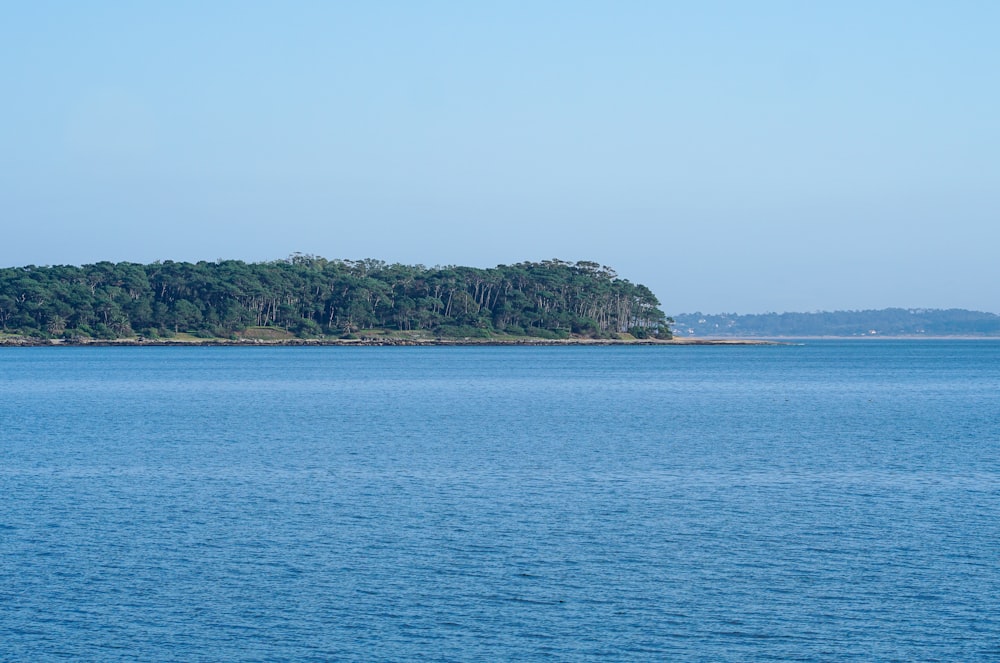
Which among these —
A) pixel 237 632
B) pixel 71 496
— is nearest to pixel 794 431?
pixel 71 496

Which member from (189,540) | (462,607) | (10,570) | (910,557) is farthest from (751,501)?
(10,570)

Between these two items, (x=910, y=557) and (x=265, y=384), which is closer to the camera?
(x=910, y=557)

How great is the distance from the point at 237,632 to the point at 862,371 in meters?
114

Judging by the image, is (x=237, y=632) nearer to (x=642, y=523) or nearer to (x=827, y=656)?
(x=827, y=656)

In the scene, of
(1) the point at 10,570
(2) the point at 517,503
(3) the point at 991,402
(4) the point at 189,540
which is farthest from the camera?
(3) the point at 991,402

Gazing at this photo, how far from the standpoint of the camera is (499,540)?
24703mm

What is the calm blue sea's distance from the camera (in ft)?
60.0

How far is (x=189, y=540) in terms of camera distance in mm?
24891

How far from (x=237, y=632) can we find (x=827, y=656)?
9.49 m

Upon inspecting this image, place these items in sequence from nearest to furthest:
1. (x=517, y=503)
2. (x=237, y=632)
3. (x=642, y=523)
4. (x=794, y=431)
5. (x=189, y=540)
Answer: (x=237, y=632) < (x=189, y=540) < (x=642, y=523) < (x=517, y=503) < (x=794, y=431)

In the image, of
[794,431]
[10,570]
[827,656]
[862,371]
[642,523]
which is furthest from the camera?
[862,371]

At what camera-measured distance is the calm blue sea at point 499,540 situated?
18297 mm

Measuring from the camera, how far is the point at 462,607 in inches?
775

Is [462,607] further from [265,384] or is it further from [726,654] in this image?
[265,384]
